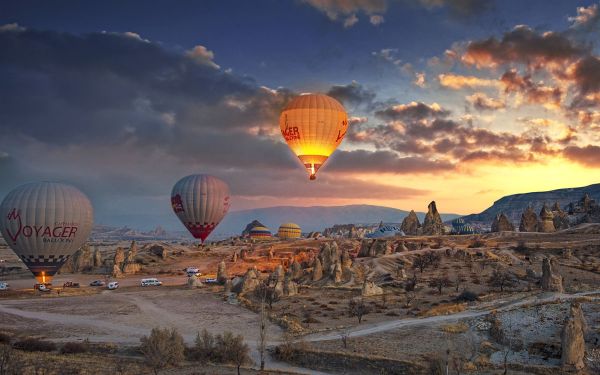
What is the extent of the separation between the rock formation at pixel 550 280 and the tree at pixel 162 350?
4220 centimetres

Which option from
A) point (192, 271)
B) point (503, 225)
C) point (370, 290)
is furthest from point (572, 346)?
point (503, 225)

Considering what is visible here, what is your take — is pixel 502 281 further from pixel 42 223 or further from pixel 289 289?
pixel 42 223

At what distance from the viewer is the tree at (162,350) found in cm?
3144

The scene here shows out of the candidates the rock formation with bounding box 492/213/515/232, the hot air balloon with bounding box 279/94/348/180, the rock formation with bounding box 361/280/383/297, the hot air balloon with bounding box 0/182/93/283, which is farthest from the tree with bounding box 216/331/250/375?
the rock formation with bounding box 492/213/515/232

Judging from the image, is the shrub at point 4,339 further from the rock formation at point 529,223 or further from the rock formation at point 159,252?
the rock formation at point 529,223

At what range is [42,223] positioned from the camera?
217 feet

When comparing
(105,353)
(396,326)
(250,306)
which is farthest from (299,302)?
(105,353)

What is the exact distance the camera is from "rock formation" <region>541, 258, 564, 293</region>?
54.4m

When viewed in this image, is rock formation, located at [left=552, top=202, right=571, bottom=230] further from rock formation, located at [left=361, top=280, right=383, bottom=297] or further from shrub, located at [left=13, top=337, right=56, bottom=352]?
shrub, located at [left=13, top=337, right=56, bottom=352]

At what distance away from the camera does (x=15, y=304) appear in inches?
2409

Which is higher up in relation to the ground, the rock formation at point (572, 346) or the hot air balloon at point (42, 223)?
the hot air balloon at point (42, 223)

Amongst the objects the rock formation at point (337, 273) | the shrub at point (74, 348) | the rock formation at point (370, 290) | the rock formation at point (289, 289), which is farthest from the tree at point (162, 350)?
the rock formation at point (337, 273)

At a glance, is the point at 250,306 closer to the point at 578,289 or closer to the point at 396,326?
the point at 396,326

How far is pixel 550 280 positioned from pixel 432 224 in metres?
101
